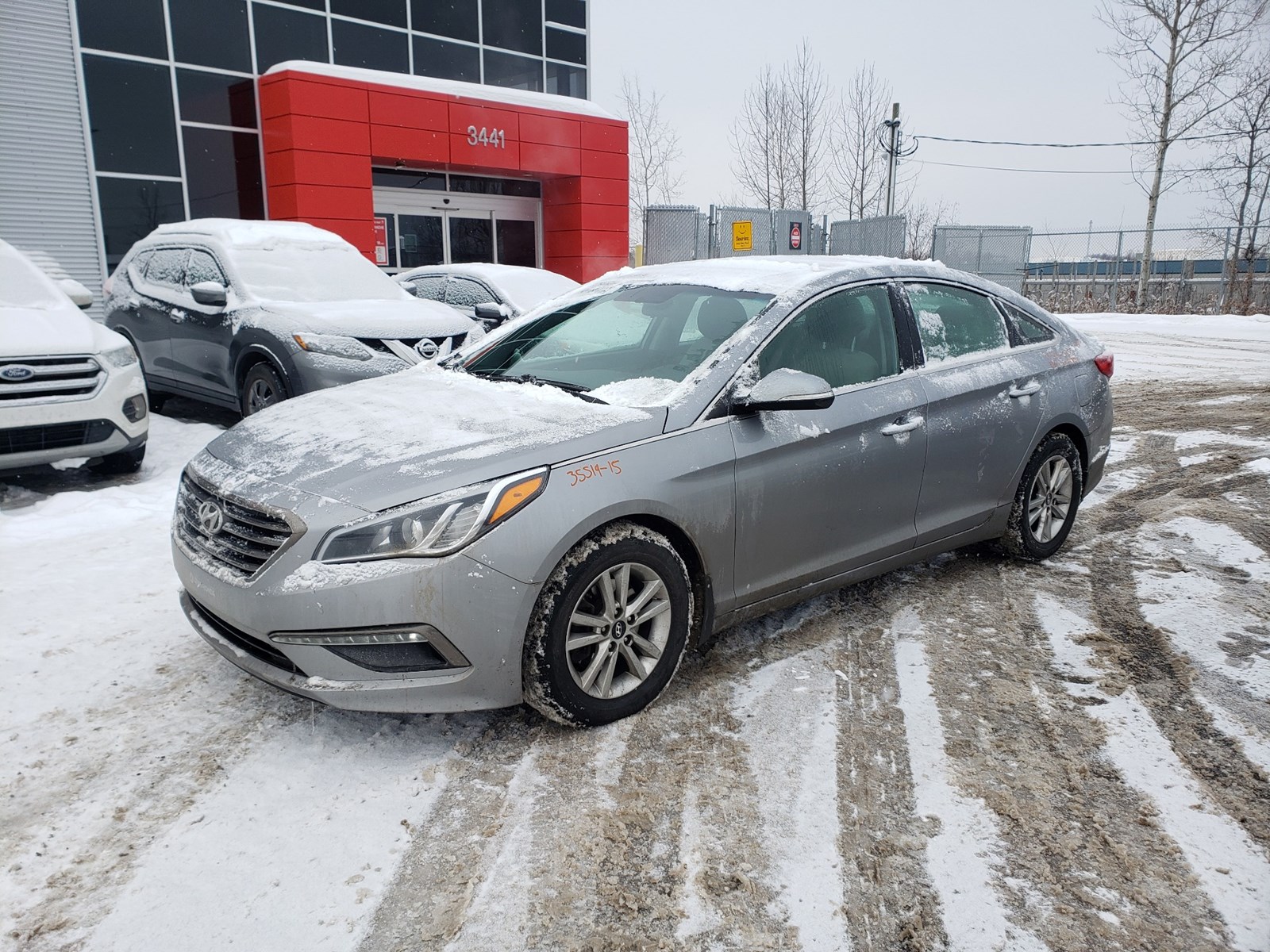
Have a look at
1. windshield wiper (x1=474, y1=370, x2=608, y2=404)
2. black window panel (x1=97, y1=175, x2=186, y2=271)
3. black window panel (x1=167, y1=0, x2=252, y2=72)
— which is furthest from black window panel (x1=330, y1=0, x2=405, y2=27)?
windshield wiper (x1=474, y1=370, x2=608, y2=404)

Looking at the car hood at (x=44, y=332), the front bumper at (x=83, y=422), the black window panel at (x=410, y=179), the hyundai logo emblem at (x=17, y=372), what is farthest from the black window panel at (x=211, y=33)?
the hyundai logo emblem at (x=17, y=372)

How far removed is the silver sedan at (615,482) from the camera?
9.73 ft

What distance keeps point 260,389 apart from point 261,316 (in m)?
0.59

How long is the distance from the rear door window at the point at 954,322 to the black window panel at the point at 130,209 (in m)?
13.7

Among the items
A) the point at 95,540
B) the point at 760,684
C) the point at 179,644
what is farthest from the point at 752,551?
the point at 95,540

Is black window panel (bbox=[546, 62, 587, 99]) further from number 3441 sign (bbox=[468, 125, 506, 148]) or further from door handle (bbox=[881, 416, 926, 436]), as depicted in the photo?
door handle (bbox=[881, 416, 926, 436])

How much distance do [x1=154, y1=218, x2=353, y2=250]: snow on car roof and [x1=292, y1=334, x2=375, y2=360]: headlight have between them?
1.79 meters

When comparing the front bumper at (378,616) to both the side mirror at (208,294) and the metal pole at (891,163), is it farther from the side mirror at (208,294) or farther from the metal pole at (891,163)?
the metal pole at (891,163)

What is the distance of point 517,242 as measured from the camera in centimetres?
2034

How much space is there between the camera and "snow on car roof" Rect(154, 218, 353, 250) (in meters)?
8.65

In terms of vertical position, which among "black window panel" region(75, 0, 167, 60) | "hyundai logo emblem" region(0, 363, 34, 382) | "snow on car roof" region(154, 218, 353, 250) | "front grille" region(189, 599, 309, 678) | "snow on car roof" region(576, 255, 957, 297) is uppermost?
"black window panel" region(75, 0, 167, 60)

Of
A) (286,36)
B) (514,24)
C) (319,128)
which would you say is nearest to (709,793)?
(319,128)

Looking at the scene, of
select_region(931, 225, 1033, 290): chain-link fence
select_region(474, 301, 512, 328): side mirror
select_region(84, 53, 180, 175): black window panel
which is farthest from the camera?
select_region(931, 225, 1033, 290): chain-link fence

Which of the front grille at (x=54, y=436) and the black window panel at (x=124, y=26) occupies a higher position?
the black window panel at (x=124, y=26)
